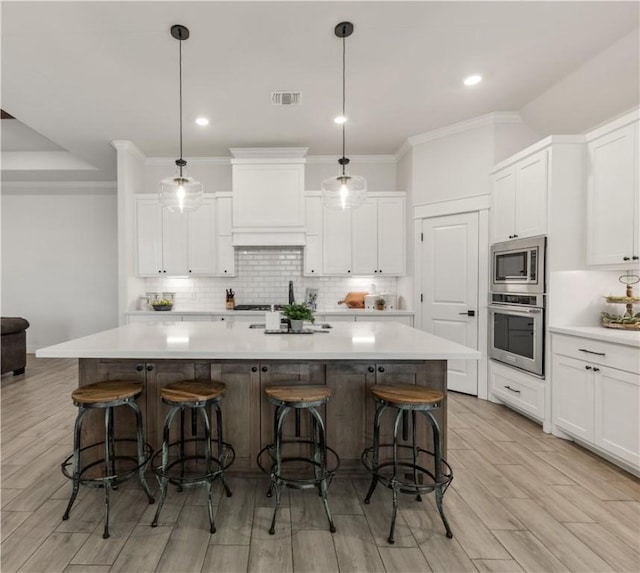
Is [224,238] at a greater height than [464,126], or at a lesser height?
lesser

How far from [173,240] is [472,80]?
4007 millimetres

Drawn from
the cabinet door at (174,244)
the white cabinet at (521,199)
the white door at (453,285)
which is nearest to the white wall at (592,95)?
the white cabinet at (521,199)

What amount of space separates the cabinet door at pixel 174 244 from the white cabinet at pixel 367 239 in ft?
6.34

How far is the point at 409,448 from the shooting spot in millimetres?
2268

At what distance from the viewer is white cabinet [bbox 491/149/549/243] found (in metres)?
3.25

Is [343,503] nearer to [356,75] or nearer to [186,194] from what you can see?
[186,194]

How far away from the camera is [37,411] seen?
3.61 m

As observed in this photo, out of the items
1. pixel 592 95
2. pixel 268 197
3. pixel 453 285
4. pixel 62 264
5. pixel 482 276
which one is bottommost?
pixel 453 285

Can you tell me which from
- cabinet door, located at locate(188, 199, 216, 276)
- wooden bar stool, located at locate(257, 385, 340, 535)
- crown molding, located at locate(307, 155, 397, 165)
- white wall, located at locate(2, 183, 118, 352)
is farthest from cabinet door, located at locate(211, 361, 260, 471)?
white wall, located at locate(2, 183, 118, 352)

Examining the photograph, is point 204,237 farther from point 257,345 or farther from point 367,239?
point 257,345

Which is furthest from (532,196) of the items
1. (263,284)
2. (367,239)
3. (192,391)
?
(263,284)

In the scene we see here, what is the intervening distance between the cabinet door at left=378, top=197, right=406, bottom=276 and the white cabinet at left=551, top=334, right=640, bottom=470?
221 cm

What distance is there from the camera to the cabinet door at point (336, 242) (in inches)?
195

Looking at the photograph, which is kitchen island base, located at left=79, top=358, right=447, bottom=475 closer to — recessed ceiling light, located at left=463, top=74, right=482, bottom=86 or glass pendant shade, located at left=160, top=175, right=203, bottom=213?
glass pendant shade, located at left=160, top=175, right=203, bottom=213
